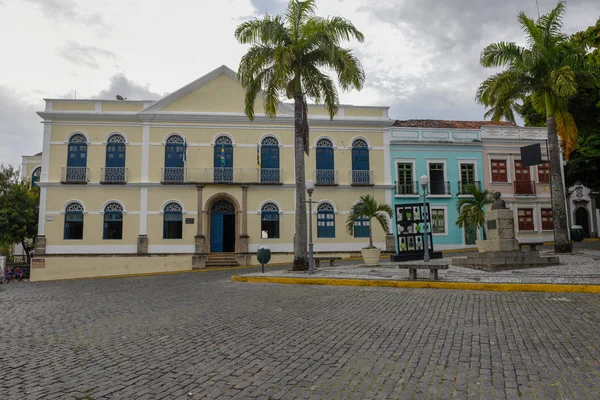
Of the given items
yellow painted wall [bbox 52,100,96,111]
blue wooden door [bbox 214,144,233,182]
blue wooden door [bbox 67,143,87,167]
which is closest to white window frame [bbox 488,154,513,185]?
blue wooden door [bbox 214,144,233,182]

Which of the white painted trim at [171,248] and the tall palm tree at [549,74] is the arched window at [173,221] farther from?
the tall palm tree at [549,74]

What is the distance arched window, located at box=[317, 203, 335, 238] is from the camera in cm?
2228

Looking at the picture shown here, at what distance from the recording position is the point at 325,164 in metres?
22.9

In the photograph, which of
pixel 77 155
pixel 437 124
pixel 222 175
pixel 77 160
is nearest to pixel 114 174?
pixel 77 160

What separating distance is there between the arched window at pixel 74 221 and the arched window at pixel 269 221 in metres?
9.15

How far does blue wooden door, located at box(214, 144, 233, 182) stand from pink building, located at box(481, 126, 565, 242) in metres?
14.7

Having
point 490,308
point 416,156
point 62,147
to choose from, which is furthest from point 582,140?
point 62,147

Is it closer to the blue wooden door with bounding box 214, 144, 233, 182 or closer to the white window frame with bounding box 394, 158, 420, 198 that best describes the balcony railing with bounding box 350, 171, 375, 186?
the white window frame with bounding box 394, 158, 420, 198

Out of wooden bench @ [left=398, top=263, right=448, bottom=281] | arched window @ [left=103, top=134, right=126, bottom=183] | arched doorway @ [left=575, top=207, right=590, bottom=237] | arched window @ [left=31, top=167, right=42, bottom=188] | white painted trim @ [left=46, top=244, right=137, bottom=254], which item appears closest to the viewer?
wooden bench @ [left=398, top=263, right=448, bottom=281]

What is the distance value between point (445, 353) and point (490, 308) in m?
3.05

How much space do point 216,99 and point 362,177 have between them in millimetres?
8972

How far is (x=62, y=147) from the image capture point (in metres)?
21.6

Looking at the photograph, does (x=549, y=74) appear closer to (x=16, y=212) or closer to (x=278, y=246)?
(x=278, y=246)

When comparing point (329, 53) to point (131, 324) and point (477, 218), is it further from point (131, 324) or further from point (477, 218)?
point (131, 324)
